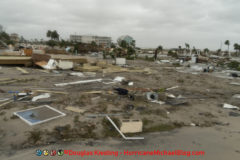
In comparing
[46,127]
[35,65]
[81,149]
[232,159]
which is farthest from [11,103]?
[35,65]

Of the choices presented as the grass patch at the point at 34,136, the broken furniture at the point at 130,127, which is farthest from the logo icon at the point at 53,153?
the broken furniture at the point at 130,127

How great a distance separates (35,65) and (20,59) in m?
1.33

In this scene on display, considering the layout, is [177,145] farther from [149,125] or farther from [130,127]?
[130,127]

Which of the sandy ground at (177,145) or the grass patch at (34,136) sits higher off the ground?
the grass patch at (34,136)

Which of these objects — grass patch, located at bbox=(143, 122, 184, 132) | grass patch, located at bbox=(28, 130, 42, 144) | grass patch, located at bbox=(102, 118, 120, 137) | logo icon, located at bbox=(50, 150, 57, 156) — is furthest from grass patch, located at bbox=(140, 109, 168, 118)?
grass patch, located at bbox=(28, 130, 42, 144)

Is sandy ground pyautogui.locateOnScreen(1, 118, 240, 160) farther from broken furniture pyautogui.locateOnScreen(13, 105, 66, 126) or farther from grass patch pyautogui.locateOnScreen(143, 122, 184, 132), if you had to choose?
broken furniture pyautogui.locateOnScreen(13, 105, 66, 126)

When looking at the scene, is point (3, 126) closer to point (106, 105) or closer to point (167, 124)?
point (106, 105)

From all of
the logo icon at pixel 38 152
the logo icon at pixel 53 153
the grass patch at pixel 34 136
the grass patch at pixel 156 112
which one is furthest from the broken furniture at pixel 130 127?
the grass patch at pixel 34 136

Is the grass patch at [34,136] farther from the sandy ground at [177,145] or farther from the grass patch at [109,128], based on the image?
the grass patch at [109,128]

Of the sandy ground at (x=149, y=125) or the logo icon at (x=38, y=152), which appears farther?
the sandy ground at (x=149, y=125)

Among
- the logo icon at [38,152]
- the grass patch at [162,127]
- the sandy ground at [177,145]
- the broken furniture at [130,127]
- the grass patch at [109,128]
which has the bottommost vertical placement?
the sandy ground at [177,145]

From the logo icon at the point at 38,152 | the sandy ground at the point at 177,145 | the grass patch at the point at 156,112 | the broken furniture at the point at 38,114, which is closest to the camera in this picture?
the logo icon at the point at 38,152

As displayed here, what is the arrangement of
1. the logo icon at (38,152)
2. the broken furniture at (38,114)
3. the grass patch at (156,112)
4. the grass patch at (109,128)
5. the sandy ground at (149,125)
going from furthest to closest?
the grass patch at (156,112) → the broken furniture at (38,114) → the grass patch at (109,128) → the sandy ground at (149,125) → the logo icon at (38,152)

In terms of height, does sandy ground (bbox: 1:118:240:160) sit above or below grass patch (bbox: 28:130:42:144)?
below
